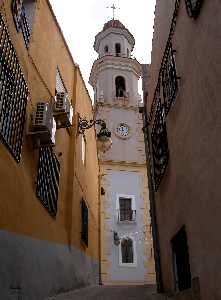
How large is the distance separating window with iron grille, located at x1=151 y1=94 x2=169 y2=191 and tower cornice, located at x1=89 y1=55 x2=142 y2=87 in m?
22.6

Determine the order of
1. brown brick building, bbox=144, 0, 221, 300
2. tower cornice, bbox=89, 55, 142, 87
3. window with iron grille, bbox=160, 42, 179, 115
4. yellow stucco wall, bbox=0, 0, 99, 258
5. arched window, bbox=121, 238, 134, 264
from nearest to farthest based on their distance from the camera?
brown brick building, bbox=144, 0, 221, 300
yellow stucco wall, bbox=0, 0, 99, 258
window with iron grille, bbox=160, 42, 179, 115
arched window, bbox=121, 238, 134, 264
tower cornice, bbox=89, 55, 142, 87

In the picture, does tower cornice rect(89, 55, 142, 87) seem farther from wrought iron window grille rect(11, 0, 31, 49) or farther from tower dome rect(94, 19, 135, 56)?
wrought iron window grille rect(11, 0, 31, 49)

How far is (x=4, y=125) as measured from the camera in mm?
6145

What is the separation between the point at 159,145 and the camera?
8727 mm

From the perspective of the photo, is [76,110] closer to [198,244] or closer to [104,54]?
[198,244]

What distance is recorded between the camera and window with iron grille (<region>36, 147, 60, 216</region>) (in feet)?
26.2

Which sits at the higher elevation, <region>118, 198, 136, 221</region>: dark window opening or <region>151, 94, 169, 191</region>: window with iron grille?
<region>118, 198, 136, 221</region>: dark window opening

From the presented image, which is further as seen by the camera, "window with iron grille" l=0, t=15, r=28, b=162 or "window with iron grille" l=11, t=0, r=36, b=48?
"window with iron grille" l=11, t=0, r=36, b=48

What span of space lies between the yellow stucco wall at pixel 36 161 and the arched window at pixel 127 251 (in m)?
9.68

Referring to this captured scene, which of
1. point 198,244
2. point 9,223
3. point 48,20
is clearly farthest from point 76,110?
→ point 198,244

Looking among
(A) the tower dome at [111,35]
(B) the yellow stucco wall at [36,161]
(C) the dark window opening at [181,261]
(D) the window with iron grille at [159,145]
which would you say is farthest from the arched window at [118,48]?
(C) the dark window opening at [181,261]

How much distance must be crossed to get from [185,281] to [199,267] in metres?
1.48

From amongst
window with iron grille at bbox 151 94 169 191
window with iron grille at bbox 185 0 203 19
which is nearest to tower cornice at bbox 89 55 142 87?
window with iron grille at bbox 151 94 169 191

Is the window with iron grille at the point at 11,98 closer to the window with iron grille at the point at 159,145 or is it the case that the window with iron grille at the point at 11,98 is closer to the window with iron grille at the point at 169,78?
the window with iron grille at the point at 169,78
